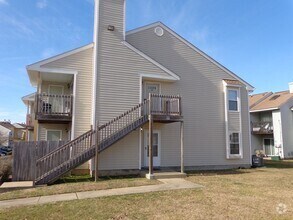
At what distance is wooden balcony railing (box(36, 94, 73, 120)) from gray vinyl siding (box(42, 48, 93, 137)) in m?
0.53

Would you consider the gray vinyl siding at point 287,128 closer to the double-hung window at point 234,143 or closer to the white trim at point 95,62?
the double-hung window at point 234,143

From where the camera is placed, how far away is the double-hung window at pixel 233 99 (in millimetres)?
18234

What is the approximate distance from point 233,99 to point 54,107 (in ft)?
38.8

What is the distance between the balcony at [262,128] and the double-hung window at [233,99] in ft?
45.1

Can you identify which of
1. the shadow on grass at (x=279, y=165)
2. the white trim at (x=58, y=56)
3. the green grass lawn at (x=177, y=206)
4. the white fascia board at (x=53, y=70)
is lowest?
the green grass lawn at (x=177, y=206)

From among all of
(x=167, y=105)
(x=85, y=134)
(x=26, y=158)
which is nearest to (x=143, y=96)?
(x=167, y=105)

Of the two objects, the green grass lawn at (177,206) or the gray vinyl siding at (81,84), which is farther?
the gray vinyl siding at (81,84)

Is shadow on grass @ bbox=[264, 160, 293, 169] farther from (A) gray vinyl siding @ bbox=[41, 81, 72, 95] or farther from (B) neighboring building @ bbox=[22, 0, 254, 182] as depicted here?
(A) gray vinyl siding @ bbox=[41, 81, 72, 95]

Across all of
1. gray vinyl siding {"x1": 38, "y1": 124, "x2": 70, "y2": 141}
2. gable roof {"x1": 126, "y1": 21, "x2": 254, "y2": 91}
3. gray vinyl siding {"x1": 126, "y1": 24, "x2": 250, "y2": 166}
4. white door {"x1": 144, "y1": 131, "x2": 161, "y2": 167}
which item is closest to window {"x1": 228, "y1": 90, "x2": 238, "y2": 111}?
gray vinyl siding {"x1": 126, "y1": 24, "x2": 250, "y2": 166}

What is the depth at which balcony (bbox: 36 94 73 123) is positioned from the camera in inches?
548

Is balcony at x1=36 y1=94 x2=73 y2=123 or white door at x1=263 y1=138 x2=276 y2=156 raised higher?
balcony at x1=36 y1=94 x2=73 y2=123

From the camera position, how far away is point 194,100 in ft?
56.4

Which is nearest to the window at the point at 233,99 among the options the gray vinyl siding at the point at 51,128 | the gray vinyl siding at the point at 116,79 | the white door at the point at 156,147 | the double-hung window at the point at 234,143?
the double-hung window at the point at 234,143

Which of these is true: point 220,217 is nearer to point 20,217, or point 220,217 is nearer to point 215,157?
point 20,217
